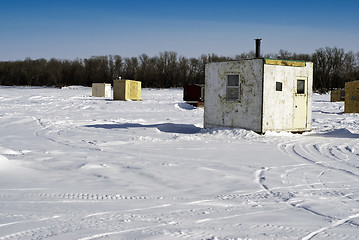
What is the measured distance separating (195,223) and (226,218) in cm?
43

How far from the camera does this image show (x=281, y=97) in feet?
44.1

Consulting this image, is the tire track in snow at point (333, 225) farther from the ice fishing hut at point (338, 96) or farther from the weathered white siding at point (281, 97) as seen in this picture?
the ice fishing hut at point (338, 96)

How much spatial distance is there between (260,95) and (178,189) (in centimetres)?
766

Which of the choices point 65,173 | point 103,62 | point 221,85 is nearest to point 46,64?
point 103,62

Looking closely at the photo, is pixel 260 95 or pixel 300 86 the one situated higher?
pixel 300 86

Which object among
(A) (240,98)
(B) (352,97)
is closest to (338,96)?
(B) (352,97)

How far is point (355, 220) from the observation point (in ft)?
15.2

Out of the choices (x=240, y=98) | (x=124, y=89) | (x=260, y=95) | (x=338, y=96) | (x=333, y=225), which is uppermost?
(x=124, y=89)

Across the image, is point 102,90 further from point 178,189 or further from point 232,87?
point 178,189

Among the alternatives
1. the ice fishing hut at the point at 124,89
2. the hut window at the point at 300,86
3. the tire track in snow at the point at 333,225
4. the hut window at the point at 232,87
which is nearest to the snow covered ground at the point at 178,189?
the tire track in snow at the point at 333,225

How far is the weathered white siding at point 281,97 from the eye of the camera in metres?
13.1

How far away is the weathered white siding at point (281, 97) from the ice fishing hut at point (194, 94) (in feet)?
62.3

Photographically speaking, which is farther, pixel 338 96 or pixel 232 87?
pixel 338 96

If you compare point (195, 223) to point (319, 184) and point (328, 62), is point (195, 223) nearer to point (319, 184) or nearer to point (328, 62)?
point (319, 184)
